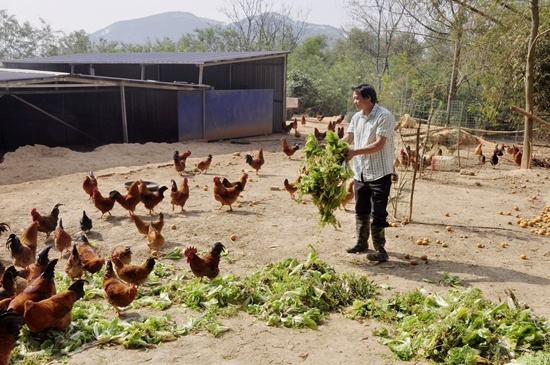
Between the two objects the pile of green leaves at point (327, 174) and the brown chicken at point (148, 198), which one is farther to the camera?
the brown chicken at point (148, 198)

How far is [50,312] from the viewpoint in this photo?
4.65 meters

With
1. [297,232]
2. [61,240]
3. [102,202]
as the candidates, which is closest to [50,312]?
[61,240]

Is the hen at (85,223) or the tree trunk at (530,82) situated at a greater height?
the tree trunk at (530,82)

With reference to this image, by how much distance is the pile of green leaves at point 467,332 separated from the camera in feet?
14.6

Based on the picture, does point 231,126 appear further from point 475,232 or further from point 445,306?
point 445,306

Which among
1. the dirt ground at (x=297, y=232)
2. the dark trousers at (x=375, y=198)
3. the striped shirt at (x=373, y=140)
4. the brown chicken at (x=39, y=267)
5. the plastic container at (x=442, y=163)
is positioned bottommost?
the dirt ground at (x=297, y=232)

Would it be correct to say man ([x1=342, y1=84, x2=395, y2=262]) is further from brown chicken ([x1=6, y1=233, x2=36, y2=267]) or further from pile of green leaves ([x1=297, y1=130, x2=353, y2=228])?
brown chicken ([x1=6, y1=233, x2=36, y2=267])

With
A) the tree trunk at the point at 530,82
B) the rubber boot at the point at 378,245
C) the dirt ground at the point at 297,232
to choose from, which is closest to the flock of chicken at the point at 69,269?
the dirt ground at the point at 297,232

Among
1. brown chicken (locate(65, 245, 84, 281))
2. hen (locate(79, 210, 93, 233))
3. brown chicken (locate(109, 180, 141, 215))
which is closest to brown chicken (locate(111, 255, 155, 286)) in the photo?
brown chicken (locate(65, 245, 84, 281))

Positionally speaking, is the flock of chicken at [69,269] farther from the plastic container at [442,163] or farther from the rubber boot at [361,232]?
the plastic container at [442,163]

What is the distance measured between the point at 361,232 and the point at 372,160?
114cm

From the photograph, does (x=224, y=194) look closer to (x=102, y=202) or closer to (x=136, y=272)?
(x=102, y=202)

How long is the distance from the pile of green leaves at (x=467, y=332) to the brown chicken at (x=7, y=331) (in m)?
3.27

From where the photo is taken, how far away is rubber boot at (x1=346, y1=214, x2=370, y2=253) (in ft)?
23.5
